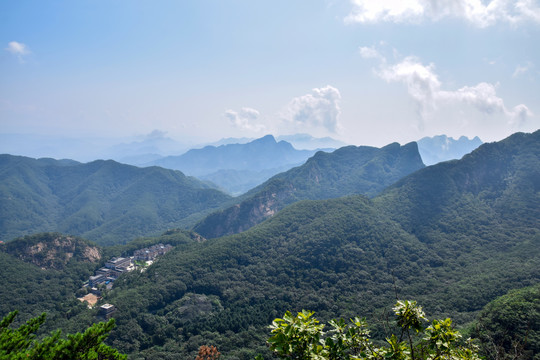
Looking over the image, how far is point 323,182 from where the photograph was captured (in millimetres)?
157500

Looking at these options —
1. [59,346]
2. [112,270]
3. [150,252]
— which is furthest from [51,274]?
[59,346]

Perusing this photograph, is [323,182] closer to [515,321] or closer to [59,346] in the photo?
[515,321]

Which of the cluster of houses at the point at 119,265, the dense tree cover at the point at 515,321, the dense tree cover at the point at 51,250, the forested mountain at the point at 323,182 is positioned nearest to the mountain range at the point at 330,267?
the dense tree cover at the point at 51,250

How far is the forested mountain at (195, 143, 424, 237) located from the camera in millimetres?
120312

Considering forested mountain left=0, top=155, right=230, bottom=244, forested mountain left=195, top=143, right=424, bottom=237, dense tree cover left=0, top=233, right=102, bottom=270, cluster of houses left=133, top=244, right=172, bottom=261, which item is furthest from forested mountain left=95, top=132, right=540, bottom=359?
forested mountain left=0, top=155, right=230, bottom=244

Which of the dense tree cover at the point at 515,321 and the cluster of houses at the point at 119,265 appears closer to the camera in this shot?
the dense tree cover at the point at 515,321

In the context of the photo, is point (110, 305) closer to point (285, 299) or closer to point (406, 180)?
point (285, 299)

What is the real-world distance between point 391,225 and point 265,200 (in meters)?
64.3

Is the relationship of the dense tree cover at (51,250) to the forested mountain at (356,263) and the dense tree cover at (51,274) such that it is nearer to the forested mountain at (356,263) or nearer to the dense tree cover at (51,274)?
the dense tree cover at (51,274)

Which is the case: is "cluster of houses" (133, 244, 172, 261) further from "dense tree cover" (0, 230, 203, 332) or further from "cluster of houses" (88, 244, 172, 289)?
"dense tree cover" (0, 230, 203, 332)

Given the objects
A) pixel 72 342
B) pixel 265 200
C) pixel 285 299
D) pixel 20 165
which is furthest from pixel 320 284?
pixel 20 165

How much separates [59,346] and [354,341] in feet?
33.2

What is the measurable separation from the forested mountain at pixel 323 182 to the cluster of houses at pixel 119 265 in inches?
1433

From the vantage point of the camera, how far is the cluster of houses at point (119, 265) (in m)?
63.4
